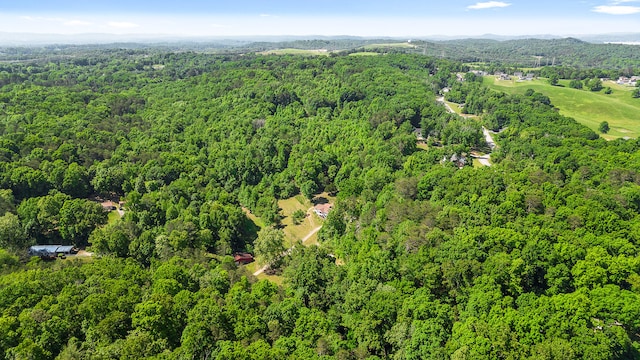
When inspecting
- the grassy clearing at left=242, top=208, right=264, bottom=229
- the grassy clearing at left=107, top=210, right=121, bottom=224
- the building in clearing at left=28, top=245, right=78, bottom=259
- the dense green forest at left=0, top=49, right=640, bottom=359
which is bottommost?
the grassy clearing at left=242, top=208, right=264, bottom=229

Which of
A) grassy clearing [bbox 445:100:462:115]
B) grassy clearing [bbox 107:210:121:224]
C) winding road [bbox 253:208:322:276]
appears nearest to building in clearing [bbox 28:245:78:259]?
grassy clearing [bbox 107:210:121:224]

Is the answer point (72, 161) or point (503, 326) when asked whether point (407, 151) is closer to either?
point (503, 326)

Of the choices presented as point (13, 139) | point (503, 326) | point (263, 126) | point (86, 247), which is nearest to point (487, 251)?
point (503, 326)

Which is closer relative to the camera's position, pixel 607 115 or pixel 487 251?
pixel 487 251

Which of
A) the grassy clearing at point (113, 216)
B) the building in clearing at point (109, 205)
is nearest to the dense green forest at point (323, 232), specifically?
the building in clearing at point (109, 205)

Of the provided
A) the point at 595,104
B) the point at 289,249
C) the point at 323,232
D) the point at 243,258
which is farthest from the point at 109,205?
the point at 595,104

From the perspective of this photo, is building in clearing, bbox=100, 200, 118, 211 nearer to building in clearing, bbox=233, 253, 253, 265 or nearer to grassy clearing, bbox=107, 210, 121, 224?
grassy clearing, bbox=107, 210, 121, 224
